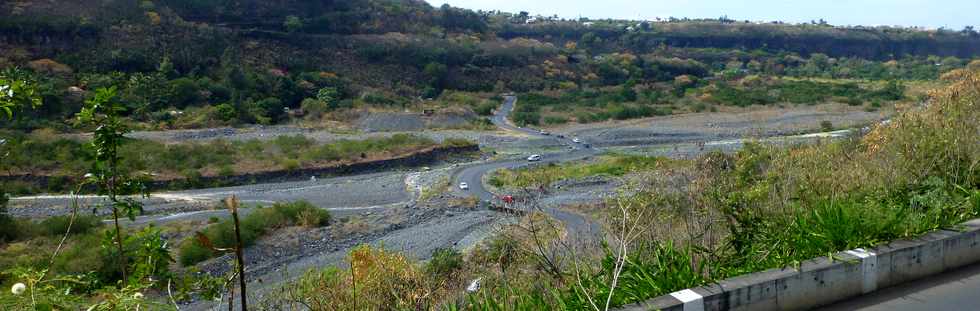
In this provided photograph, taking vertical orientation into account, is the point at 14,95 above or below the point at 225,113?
above

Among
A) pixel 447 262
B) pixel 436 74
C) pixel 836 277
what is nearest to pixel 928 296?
pixel 836 277

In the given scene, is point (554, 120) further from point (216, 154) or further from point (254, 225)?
point (254, 225)

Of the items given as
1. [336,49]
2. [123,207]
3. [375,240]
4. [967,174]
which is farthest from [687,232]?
[336,49]

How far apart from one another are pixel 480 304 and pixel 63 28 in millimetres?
54177

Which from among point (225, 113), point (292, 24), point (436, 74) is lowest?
point (225, 113)

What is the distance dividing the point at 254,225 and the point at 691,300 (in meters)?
19.1

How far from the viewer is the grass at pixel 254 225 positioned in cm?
1848

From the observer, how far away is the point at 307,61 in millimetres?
61094

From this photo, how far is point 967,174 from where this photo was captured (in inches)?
255

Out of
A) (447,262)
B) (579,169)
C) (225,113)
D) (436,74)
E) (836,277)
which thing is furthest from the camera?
(436,74)

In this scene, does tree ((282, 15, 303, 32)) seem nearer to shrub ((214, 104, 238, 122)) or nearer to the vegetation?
shrub ((214, 104, 238, 122))

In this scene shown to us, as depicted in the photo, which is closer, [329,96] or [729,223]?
[729,223]

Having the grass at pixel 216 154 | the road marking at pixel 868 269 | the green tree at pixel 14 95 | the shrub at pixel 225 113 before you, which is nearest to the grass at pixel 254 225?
the grass at pixel 216 154

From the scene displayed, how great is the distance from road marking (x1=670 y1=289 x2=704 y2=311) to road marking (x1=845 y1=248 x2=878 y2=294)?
131cm
